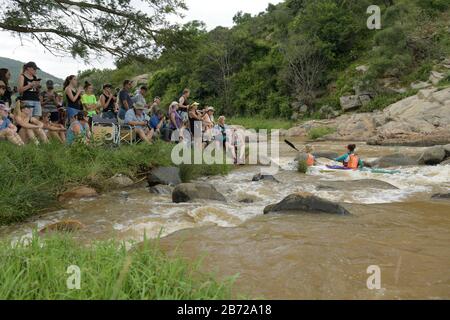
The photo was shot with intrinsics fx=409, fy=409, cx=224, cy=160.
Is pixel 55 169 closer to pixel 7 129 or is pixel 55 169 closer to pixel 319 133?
pixel 7 129

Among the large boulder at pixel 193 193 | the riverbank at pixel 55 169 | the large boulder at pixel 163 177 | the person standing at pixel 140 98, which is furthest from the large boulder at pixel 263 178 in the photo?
the person standing at pixel 140 98

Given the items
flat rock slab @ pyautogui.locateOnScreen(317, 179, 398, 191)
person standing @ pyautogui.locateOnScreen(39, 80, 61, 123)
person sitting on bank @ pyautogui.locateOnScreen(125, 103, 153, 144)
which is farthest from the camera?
person sitting on bank @ pyautogui.locateOnScreen(125, 103, 153, 144)

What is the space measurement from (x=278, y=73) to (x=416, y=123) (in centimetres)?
1772

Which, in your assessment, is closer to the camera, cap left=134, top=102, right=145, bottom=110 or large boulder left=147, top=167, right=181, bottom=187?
large boulder left=147, top=167, right=181, bottom=187

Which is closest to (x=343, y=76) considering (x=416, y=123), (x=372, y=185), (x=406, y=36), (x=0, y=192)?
(x=406, y=36)

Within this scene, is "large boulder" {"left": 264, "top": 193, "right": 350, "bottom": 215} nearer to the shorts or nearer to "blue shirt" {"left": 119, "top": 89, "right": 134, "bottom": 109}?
the shorts

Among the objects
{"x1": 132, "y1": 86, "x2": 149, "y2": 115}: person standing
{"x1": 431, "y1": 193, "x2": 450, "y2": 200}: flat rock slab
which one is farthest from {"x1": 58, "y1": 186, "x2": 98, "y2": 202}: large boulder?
{"x1": 431, "y1": 193, "x2": 450, "y2": 200}: flat rock slab

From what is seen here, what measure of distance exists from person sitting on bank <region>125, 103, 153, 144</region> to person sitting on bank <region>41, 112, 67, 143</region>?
4.57 ft

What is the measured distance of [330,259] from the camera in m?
3.78

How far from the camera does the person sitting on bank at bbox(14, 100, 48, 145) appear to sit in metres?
7.48

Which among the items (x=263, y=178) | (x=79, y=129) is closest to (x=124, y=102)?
(x=79, y=129)

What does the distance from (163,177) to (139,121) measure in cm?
198

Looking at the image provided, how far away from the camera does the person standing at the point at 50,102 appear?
9070 mm
